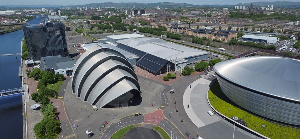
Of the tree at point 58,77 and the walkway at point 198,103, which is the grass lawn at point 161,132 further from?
the tree at point 58,77

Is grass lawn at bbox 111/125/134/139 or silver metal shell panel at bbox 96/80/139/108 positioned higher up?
silver metal shell panel at bbox 96/80/139/108

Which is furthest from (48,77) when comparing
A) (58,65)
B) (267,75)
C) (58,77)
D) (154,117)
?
(267,75)

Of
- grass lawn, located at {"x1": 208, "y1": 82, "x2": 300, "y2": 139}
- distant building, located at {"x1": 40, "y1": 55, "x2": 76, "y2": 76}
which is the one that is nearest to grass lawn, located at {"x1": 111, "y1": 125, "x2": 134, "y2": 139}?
grass lawn, located at {"x1": 208, "y1": 82, "x2": 300, "y2": 139}

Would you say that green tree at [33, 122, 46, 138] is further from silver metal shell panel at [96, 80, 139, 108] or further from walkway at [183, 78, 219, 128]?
walkway at [183, 78, 219, 128]

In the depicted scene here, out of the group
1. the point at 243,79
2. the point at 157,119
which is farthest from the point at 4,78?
the point at 243,79

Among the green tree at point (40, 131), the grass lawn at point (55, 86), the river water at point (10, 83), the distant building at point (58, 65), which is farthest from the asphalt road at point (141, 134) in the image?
the distant building at point (58, 65)

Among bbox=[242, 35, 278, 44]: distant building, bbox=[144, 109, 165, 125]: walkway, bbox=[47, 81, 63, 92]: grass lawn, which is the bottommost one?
bbox=[144, 109, 165, 125]: walkway

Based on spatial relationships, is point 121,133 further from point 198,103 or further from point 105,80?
point 198,103
